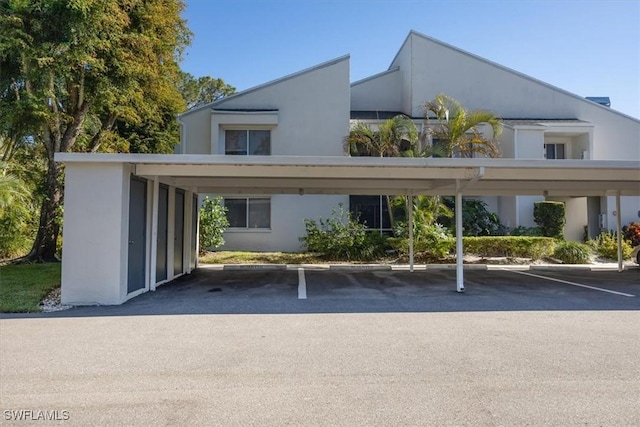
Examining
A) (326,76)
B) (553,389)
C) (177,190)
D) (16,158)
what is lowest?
(553,389)

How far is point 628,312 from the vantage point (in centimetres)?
745

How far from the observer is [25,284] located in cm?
962

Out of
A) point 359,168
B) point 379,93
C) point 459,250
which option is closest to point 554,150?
point 379,93

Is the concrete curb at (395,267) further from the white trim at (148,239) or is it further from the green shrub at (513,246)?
the white trim at (148,239)

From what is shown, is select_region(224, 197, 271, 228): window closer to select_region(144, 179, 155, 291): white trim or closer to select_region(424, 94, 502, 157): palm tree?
select_region(424, 94, 502, 157): palm tree

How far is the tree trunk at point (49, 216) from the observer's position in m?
12.9

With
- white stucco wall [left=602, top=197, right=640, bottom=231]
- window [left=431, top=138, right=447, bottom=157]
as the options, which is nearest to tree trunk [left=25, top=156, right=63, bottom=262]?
A: window [left=431, top=138, right=447, bottom=157]

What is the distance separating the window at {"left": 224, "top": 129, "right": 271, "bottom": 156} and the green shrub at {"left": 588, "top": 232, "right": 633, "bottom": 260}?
13.8 meters

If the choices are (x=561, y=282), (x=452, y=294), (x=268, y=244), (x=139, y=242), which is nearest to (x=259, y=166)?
(x=139, y=242)

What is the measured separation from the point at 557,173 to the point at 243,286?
294 inches

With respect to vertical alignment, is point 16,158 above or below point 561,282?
above

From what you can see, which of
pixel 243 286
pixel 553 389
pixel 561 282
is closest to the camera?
pixel 553 389

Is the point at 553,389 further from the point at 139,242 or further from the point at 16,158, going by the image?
the point at 16,158

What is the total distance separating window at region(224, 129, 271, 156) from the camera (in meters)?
18.5
